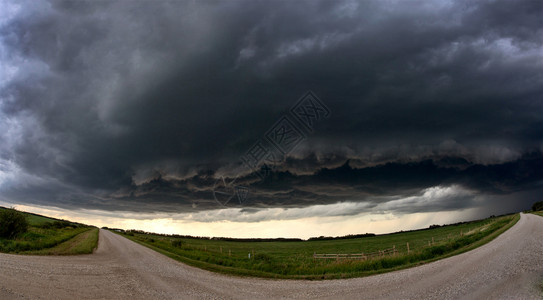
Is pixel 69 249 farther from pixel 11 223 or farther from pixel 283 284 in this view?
pixel 283 284

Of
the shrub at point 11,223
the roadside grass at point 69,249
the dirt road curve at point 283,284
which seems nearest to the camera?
the dirt road curve at point 283,284

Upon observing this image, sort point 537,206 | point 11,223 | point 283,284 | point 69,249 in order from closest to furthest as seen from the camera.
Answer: point 283,284
point 69,249
point 11,223
point 537,206

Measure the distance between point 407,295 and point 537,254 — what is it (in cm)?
1496

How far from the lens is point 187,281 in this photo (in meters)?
17.1

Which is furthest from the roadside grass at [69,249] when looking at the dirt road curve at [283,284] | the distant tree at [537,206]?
the distant tree at [537,206]

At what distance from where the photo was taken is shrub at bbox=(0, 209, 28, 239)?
122ft

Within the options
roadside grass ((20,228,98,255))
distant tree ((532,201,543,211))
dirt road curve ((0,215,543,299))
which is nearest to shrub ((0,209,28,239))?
roadside grass ((20,228,98,255))

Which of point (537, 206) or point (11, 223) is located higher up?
point (11, 223)

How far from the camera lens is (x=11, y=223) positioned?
37.9 meters

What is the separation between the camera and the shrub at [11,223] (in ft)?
122

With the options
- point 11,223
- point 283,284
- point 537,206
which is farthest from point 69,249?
point 537,206

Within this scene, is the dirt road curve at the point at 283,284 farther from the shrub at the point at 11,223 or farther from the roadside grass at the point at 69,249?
the shrub at the point at 11,223

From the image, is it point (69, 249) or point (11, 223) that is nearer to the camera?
point (69, 249)

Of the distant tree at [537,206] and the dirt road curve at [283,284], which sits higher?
the dirt road curve at [283,284]
